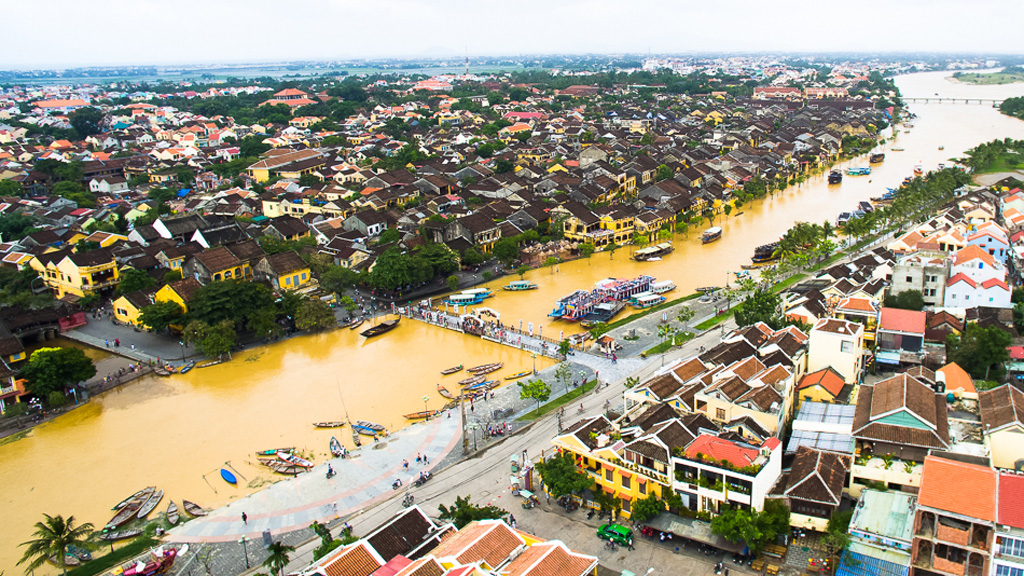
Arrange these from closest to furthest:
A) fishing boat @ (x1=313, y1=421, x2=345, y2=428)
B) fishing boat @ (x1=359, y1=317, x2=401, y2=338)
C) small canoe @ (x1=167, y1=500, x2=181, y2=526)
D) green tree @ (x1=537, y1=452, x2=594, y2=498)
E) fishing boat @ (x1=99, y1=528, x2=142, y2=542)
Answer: green tree @ (x1=537, y1=452, x2=594, y2=498) < fishing boat @ (x1=99, y1=528, x2=142, y2=542) < small canoe @ (x1=167, y1=500, x2=181, y2=526) < fishing boat @ (x1=313, y1=421, x2=345, y2=428) < fishing boat @ (x1=359, y1=317, x2=401, y2=338)

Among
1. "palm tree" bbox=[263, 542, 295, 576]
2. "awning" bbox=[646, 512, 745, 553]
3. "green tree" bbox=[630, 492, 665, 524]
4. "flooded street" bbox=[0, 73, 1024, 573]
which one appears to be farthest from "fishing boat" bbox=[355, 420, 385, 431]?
"awning" bbox=[646, 512, 745, 553]

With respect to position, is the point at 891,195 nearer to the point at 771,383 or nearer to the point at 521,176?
the point at 521,176

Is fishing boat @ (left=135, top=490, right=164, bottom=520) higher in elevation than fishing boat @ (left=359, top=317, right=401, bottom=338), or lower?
lower

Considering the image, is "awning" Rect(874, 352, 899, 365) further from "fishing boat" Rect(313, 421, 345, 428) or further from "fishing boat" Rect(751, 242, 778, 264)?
"fishing boat" Rect(313, 421, 345, 428)

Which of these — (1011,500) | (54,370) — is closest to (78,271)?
(54,370)

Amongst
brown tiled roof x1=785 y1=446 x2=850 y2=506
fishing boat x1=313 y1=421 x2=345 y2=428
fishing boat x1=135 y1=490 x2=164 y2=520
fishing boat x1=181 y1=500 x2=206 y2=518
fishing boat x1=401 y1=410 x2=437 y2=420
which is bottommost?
fishing boat x1=135 y1=490 x2=164 y2=520

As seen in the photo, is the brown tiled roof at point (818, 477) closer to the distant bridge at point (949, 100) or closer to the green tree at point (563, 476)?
the green tree at point (563, 476)

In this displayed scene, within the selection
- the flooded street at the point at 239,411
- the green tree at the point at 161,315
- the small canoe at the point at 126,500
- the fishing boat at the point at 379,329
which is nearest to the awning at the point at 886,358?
the flooded street at the point at 239,411
